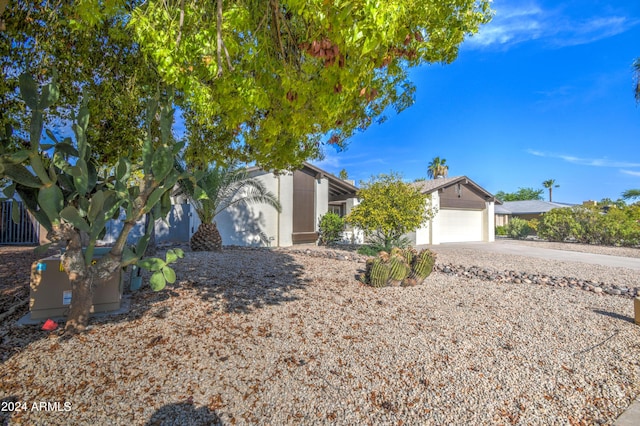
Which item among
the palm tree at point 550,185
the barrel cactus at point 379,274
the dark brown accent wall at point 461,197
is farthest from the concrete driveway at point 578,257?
the palm tree at point 550,185

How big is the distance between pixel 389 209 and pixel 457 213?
37.6 ft

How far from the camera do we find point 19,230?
1379 centimetres

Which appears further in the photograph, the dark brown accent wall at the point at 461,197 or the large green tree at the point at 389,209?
the dark brown accent wall at the point at 461,197

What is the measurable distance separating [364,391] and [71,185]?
425cm

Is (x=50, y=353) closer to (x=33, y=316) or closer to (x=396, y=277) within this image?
(x=33, y=316)

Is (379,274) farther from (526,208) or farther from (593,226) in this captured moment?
(526,208)

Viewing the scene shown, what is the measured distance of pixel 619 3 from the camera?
6746 millimetres

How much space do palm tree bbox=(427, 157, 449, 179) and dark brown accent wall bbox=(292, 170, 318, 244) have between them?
2851 cm

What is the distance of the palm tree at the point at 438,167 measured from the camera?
39.9m

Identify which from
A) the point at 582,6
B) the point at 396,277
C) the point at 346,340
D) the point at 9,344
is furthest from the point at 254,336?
the point at 582,6

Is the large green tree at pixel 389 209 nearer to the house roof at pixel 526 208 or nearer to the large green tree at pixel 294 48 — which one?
the large green tree at pixel 294 48

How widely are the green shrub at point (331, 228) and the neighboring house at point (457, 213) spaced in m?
4.82

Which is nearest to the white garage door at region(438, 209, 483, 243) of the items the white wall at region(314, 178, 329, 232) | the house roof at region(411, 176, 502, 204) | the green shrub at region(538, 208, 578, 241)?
the house roof at region(411, 176, 502, 204)

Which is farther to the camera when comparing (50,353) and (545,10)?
(545,10)
